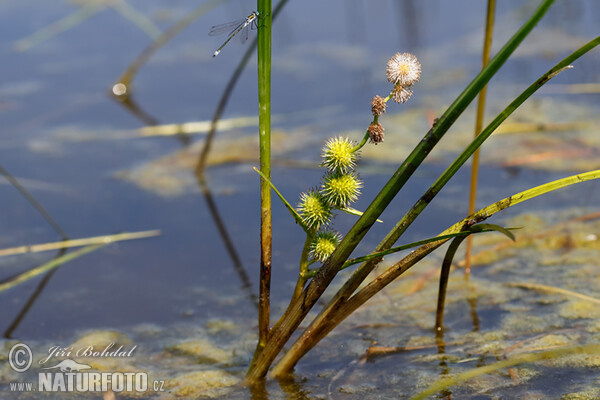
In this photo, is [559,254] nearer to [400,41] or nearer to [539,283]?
[539,283]

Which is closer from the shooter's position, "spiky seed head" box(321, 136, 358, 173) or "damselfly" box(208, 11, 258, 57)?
"spiky seed head" box(321, 136, 358, 173)

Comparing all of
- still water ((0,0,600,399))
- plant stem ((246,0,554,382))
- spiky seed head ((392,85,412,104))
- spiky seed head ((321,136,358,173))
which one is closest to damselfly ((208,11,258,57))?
spiky seed head ((321,136,358,173))

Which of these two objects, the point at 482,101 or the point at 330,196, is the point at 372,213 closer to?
the point at 330,196

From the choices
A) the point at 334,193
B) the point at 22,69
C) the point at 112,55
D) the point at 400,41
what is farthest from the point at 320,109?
the point at 334,193

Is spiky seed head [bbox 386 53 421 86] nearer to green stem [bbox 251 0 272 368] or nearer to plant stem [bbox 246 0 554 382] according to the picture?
plant stem [bbox 246 0 554 382]

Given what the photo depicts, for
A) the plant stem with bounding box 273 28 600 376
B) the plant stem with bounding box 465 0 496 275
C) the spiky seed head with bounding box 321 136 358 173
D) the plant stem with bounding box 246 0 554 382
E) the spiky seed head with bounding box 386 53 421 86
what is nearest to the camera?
the plant stem with bounding box 246 0 554 382

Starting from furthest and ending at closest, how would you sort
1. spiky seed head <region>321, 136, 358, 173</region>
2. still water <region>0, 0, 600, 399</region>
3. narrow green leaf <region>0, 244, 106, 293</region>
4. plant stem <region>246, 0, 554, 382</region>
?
narrow green leaf <region>0, 244, 106, 293</region>, still water <region>0, 0, 600, 399</region>, spiky seed head <region>321, 136, 358, 173</region>, plant stem <region>246, 0, 554, 382</region>

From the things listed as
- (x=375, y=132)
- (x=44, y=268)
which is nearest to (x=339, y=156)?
(x=375, y=132)

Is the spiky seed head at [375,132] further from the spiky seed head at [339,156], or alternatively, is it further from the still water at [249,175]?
the still water at [249,175]
